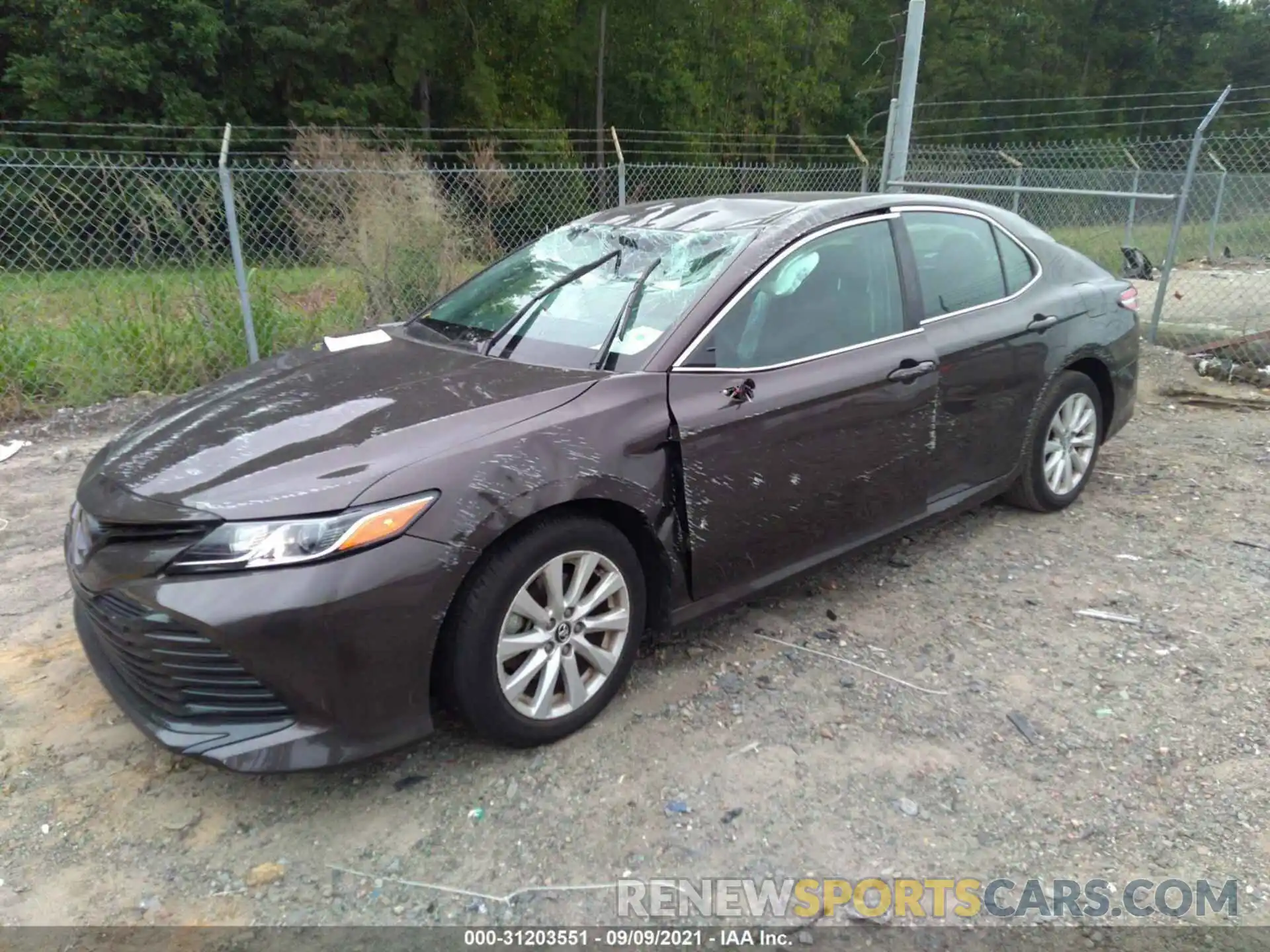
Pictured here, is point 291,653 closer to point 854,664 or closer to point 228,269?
point 854,664

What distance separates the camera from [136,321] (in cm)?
679

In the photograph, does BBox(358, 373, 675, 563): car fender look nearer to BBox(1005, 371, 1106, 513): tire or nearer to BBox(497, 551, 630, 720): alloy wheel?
BBox(497, 551, 630, 720): alloy wheel

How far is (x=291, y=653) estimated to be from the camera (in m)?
2.29

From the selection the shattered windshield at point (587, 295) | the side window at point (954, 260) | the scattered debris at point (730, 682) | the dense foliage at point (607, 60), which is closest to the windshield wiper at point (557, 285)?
the shattered windshield at point (587, 295)

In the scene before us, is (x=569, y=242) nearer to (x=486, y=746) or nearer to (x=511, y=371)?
(x=511, y=371)

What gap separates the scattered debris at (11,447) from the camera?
560cm

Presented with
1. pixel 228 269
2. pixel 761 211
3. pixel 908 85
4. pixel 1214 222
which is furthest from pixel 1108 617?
pixel 1214 222

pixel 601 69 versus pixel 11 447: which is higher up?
pixel 601 69

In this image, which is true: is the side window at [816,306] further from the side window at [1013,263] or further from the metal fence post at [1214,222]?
the metal fence post at [1214,222]

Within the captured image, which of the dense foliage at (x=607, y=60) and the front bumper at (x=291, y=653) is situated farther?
the dense foliage at (x=607, y=60)

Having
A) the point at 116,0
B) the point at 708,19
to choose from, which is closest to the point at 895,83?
the point at 708,19

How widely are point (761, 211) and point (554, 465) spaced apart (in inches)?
62.2

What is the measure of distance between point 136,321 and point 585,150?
27.3 meters

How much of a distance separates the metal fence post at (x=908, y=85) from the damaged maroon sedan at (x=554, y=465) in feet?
14.5
